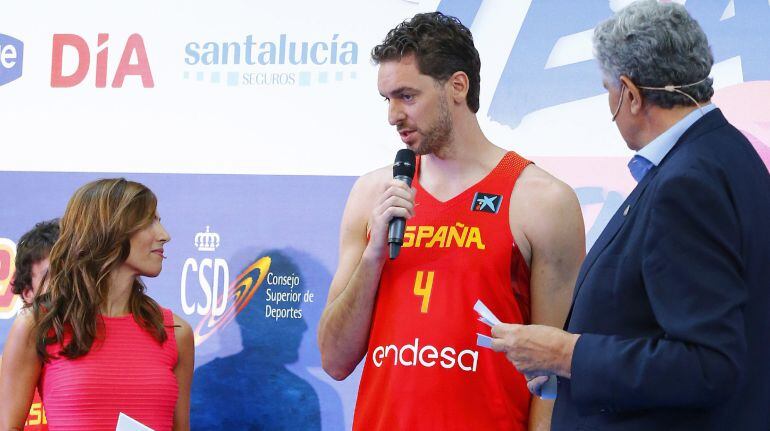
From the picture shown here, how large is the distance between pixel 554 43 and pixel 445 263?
3.56 ft

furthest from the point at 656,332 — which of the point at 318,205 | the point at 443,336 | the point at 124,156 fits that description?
the point at 124,156

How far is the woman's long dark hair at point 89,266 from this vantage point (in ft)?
8.46

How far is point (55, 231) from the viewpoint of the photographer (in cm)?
312

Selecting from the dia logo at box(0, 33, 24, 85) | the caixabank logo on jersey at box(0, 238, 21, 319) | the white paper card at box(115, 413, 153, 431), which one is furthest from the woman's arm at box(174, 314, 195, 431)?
the dia logo at box(0, 33, 24, 85)

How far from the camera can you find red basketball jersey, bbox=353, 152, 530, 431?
2.08 meters

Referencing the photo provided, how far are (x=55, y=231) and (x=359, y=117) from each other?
3.41 feet

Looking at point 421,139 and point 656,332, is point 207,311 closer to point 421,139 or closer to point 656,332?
point 421,139

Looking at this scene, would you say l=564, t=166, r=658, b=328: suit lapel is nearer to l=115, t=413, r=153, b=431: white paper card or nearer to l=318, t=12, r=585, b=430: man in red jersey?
l=318, t=12, r=585, b=430: man in red jersey

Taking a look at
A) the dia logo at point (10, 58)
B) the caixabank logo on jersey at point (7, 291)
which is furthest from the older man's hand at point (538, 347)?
the dia logo at point (10, 58)

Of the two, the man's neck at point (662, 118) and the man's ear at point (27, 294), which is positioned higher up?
the man's neck at point (662, 118)

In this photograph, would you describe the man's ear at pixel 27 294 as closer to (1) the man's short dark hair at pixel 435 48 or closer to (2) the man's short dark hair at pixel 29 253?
(2) the man's short dark hair at pixel 29 253

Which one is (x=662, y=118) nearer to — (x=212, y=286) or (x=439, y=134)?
Result: (x=439, y=134)

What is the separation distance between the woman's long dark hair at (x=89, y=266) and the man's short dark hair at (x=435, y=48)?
0.88m

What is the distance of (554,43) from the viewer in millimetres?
2955
